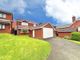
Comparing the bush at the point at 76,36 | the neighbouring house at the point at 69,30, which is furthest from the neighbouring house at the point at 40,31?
the neighbouring house at the point at 69,30

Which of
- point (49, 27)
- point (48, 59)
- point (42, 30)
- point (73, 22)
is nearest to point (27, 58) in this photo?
point (48, 59)

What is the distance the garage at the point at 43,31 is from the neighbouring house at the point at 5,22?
9285 millimetres

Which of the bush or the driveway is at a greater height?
the bush

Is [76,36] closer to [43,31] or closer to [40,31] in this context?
[43,31]

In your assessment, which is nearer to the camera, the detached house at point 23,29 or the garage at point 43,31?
the detached house at point 23,29

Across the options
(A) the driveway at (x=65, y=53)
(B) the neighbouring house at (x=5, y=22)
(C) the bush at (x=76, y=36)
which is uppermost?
(B) the neighbouring house at (x=5, y=22)

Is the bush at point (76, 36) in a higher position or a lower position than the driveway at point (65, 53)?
higher

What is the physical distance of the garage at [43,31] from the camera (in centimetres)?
5397

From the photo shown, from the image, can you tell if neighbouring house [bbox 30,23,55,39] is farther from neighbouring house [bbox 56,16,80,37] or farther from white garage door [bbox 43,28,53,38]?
neighbouring house [bbox 56,16,80,37]

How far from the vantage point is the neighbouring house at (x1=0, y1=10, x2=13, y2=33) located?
48.0m

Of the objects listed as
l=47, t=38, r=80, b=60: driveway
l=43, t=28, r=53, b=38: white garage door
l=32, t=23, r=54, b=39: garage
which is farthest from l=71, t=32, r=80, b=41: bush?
l=47, t=38, r=80, b=60: driveway

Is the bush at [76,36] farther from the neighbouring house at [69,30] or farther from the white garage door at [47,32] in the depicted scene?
the neighbouring house at [69,30]

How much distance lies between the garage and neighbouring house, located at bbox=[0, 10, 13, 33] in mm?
9285

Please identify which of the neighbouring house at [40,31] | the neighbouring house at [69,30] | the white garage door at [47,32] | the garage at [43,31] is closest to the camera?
the garage at [43,31]
